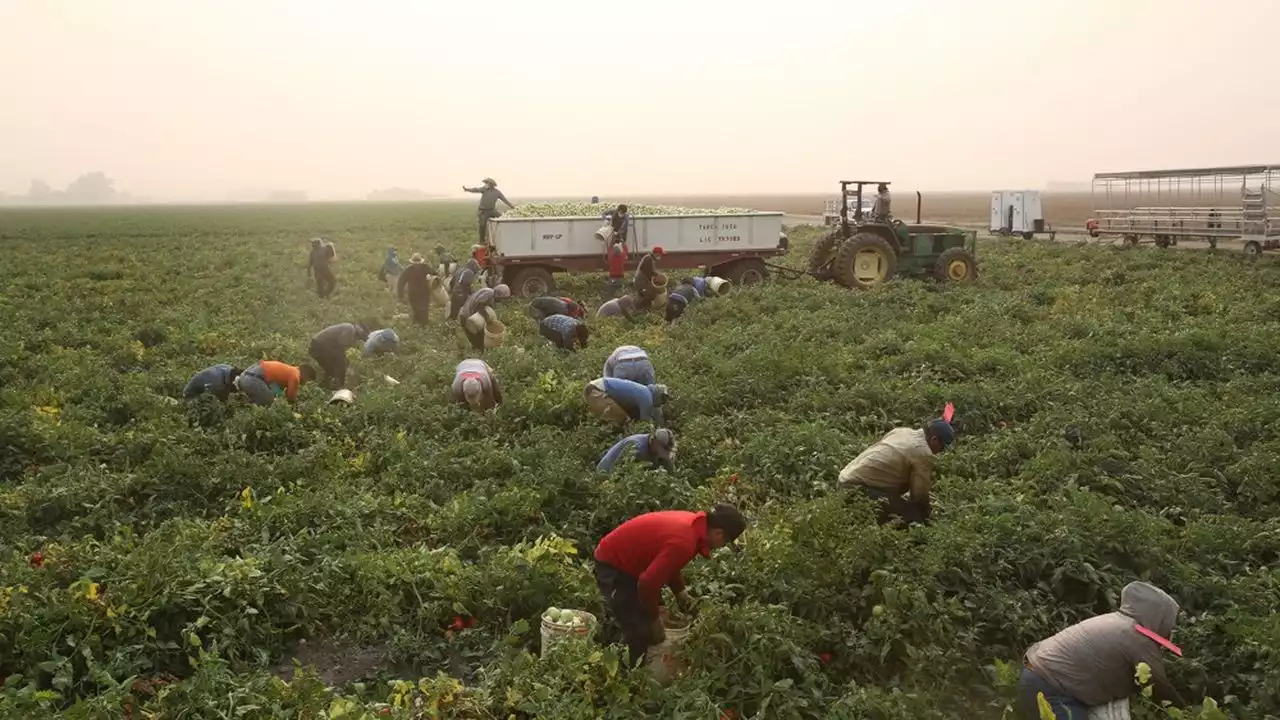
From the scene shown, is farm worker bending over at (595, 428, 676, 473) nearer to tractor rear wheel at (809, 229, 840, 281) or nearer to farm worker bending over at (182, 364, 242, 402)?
farm worker bending over at (182, 364, 242, 402)

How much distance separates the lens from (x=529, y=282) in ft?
60.8

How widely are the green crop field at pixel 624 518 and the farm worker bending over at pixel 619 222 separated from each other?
567 centimetres

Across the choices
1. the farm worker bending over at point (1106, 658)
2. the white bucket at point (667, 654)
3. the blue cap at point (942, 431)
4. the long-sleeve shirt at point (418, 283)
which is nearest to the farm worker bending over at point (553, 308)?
the long-sleeve shirt at point (418, 283)

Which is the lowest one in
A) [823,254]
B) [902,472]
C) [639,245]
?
[902,472]

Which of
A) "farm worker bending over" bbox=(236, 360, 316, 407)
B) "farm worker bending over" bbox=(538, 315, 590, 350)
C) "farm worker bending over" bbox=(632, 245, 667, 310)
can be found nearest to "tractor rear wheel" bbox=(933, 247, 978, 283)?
"farm worker bending over" bbox=(632, 245, 667, 310)

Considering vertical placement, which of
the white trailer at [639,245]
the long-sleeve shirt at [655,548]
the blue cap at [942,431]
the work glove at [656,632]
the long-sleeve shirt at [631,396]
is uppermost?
the white trailer at [639,245]

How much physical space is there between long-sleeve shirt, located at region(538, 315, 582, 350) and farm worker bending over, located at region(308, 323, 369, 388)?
8.28 ft

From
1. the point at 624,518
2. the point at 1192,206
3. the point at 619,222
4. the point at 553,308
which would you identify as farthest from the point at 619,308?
the point at 1192,206

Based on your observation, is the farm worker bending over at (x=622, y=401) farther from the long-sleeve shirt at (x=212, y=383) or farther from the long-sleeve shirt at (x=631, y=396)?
the long-sleeve shirt at (x=212, y=383)

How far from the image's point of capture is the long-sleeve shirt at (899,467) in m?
6.33

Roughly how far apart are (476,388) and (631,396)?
1.68 metres

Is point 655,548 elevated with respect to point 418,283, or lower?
lower

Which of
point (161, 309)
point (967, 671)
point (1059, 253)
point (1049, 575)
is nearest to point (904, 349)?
point (1049, 575)

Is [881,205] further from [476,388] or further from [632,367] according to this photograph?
[476,388]
